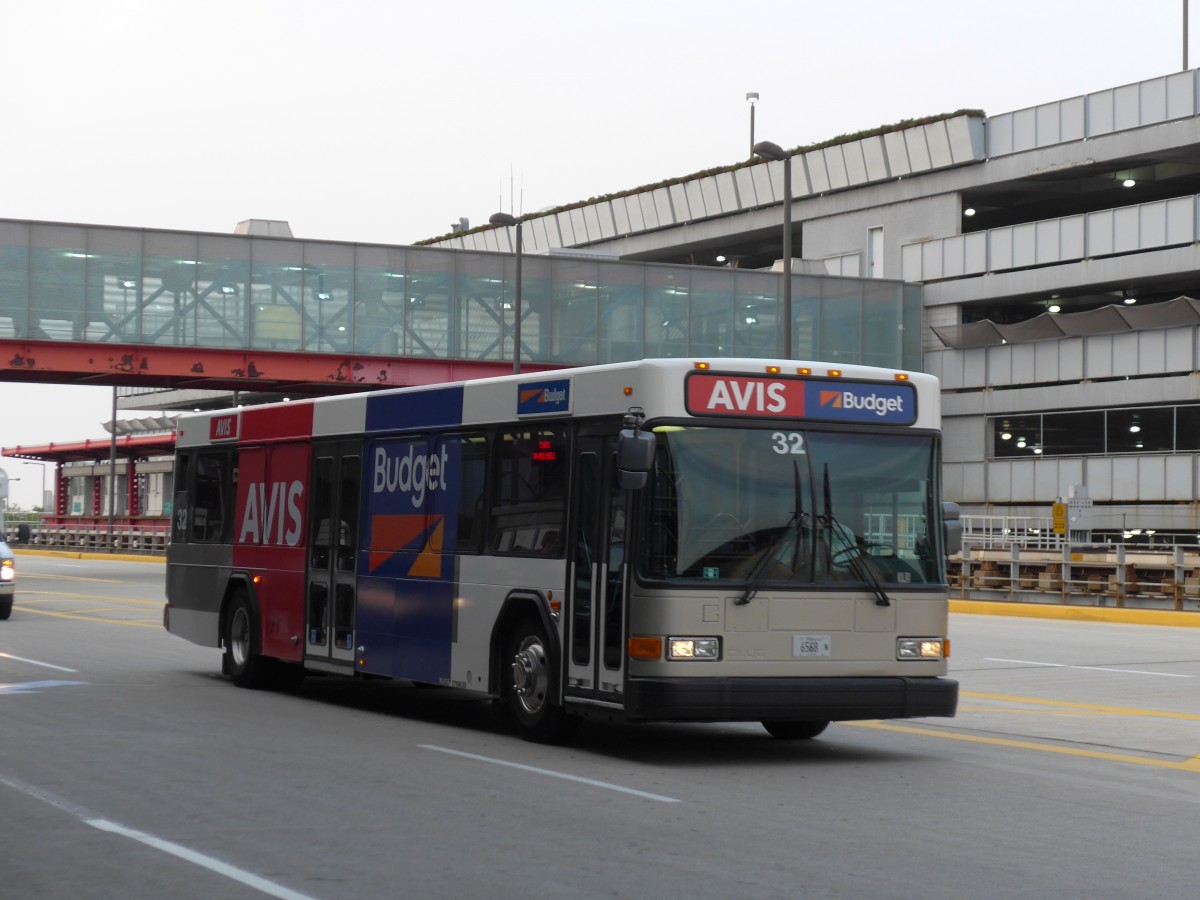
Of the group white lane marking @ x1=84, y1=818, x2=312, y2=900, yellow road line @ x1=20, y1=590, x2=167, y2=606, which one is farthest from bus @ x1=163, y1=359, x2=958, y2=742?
yellow road line @ x1=20, y1=590, x2=167, y2=606

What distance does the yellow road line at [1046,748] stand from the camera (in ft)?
39.4

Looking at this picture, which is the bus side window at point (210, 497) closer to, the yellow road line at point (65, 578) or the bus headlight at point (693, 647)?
the bus headlight at point (693, 647)

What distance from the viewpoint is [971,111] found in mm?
56031

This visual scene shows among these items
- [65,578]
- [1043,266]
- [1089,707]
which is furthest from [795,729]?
[1043,266]

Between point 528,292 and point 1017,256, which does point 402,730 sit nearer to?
point 528,292

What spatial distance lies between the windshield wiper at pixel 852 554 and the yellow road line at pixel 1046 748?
198cm

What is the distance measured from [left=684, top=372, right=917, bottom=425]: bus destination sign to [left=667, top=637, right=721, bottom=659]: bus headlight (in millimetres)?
1540

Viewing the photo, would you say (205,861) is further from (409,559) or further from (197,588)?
(197,588)

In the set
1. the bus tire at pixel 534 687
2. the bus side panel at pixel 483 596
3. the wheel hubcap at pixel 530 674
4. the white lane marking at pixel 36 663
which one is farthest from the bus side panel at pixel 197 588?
the wheel hubcap at pixel 530 674

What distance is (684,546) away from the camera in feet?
37.7

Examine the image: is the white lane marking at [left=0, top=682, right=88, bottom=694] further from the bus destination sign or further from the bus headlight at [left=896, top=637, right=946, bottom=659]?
the bus headlight at [left=896, top=637, right=946, bottom=659]

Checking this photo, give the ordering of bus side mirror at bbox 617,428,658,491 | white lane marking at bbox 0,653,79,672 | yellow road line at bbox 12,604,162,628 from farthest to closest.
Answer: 1. yellow road line at bbox 12,604,162,628
2. white lane marking at bbox 0,653,79,672
3. bus side mirror at bbox 617,428,658,491

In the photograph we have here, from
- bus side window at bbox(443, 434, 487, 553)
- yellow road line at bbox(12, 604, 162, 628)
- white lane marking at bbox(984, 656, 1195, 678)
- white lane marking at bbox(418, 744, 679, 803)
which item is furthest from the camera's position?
yellow road line at bbox(12, 604, 162, 628)

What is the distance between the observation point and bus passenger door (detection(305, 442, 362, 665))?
50.3ft
